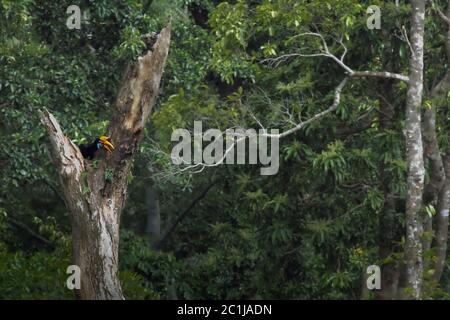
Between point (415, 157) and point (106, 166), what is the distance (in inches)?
137

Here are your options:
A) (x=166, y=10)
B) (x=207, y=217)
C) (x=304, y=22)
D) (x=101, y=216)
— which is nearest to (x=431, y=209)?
(x=304, y=22)

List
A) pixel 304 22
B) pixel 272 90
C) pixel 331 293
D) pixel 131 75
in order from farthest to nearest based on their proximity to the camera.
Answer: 1. pixel 331 293
2. pixel 272 90
3. pixel 304 22
4. pixel 131 75

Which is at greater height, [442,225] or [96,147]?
[96,147]

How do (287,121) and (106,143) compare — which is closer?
(106,143)

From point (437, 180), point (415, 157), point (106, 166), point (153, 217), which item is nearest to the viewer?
point (106, 166)

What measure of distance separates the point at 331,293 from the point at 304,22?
4.74 metres

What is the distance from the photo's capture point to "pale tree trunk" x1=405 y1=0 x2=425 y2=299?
11.8 m

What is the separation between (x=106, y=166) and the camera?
1113 centimetres

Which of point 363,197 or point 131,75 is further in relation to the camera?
point 363,197

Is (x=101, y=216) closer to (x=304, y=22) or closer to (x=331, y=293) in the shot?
(x=304, y=22)

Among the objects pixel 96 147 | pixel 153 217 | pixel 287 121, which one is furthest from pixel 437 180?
pixel 153 217

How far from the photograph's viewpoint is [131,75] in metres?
11.1

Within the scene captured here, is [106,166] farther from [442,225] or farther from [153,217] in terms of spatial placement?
[153,217]

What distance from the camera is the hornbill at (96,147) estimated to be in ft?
36.1
